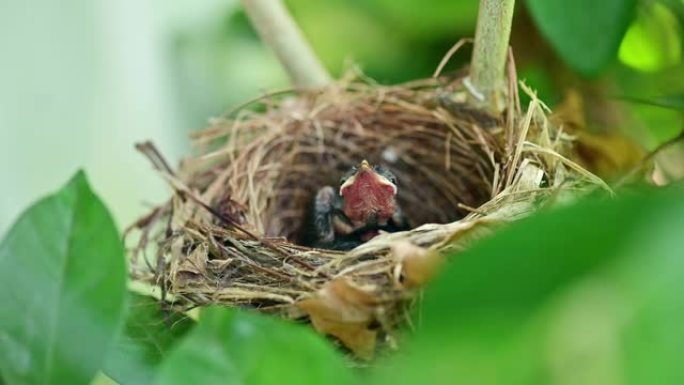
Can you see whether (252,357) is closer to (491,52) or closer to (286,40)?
(491,52)

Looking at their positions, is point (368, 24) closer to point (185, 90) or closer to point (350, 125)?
point (350, 125)

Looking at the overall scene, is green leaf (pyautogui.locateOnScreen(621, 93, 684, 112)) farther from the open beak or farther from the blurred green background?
the open beak

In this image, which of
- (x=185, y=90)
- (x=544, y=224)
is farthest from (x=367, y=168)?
(x=185, y=90)

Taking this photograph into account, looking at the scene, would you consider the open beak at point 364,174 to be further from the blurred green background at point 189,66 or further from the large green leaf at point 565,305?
the large green leaf at point 565,305

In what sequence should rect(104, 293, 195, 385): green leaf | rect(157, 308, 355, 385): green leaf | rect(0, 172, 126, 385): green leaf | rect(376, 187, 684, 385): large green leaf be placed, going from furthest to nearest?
rect(104, 293, 195, 385): green leaf → rect(0, 172, 126, 385): green leaf → rect(157, 308, 355, 385): green leaf → rect(376, 187, 684, 385): large green leaf

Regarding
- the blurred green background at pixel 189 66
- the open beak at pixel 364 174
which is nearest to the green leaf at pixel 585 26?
the blurred green background at pixel 189 66

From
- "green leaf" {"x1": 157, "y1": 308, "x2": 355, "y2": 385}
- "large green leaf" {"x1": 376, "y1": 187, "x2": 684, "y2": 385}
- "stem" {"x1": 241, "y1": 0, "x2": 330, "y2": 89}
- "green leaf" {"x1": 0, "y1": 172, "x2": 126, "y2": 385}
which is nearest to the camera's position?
"large green leaf" {"x1": 376, "y1": 187, "x2": 684, "y2": 385}

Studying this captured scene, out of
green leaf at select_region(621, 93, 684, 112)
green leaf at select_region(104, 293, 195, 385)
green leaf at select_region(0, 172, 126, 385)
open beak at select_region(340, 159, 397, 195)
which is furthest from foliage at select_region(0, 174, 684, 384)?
open beak at select_region(340, 159, 397, 195)
